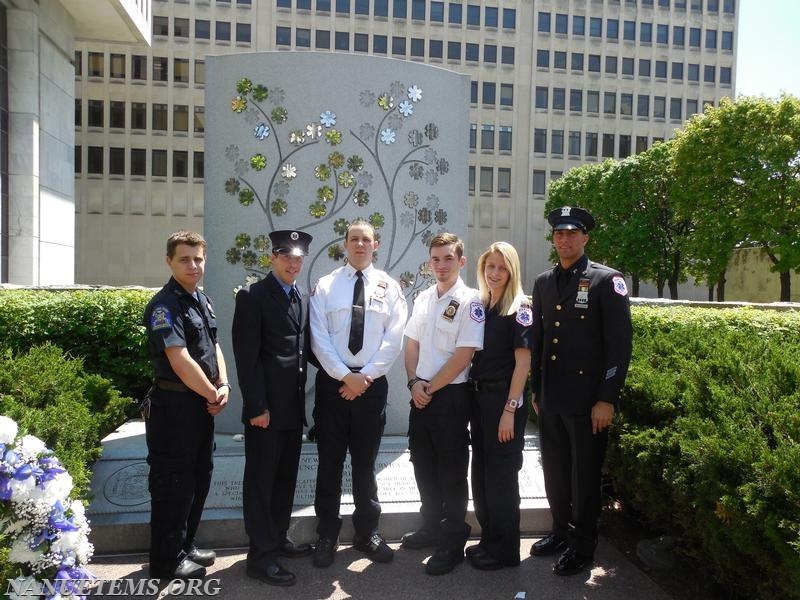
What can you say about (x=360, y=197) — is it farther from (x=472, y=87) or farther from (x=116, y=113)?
(x=472, y=87)

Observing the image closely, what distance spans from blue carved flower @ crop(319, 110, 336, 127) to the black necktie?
2.47m

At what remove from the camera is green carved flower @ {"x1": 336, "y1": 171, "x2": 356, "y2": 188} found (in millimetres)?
6582

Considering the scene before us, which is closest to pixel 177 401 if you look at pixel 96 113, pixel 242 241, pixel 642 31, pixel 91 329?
pixel 242 241

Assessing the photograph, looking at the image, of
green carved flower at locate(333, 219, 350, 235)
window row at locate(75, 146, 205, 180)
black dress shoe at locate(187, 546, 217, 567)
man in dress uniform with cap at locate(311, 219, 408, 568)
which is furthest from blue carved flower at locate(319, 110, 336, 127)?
window row at locate(75, 146, 205, 180)

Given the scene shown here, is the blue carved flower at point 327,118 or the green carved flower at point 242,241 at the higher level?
the blue carved flower at point 327,118

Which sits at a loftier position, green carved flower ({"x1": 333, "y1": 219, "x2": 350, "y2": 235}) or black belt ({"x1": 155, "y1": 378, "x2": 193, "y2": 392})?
green carved flower ({"x1": 333, "y1": 219, "x2": 350, "y2": 235})

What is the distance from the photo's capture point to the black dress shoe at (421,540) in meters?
4.68

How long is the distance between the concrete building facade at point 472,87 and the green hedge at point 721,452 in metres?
39.9

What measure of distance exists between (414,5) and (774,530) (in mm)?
51100

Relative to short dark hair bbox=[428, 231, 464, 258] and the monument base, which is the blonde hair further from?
the monument base

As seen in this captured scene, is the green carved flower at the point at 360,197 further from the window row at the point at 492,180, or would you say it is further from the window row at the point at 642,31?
the window row at the point at 642,31

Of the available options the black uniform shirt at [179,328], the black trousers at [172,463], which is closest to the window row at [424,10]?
the black uniform shirt at [179,328]

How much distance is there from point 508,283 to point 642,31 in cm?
5554

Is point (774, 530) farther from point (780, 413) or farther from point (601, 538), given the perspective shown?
point (601, 538)
